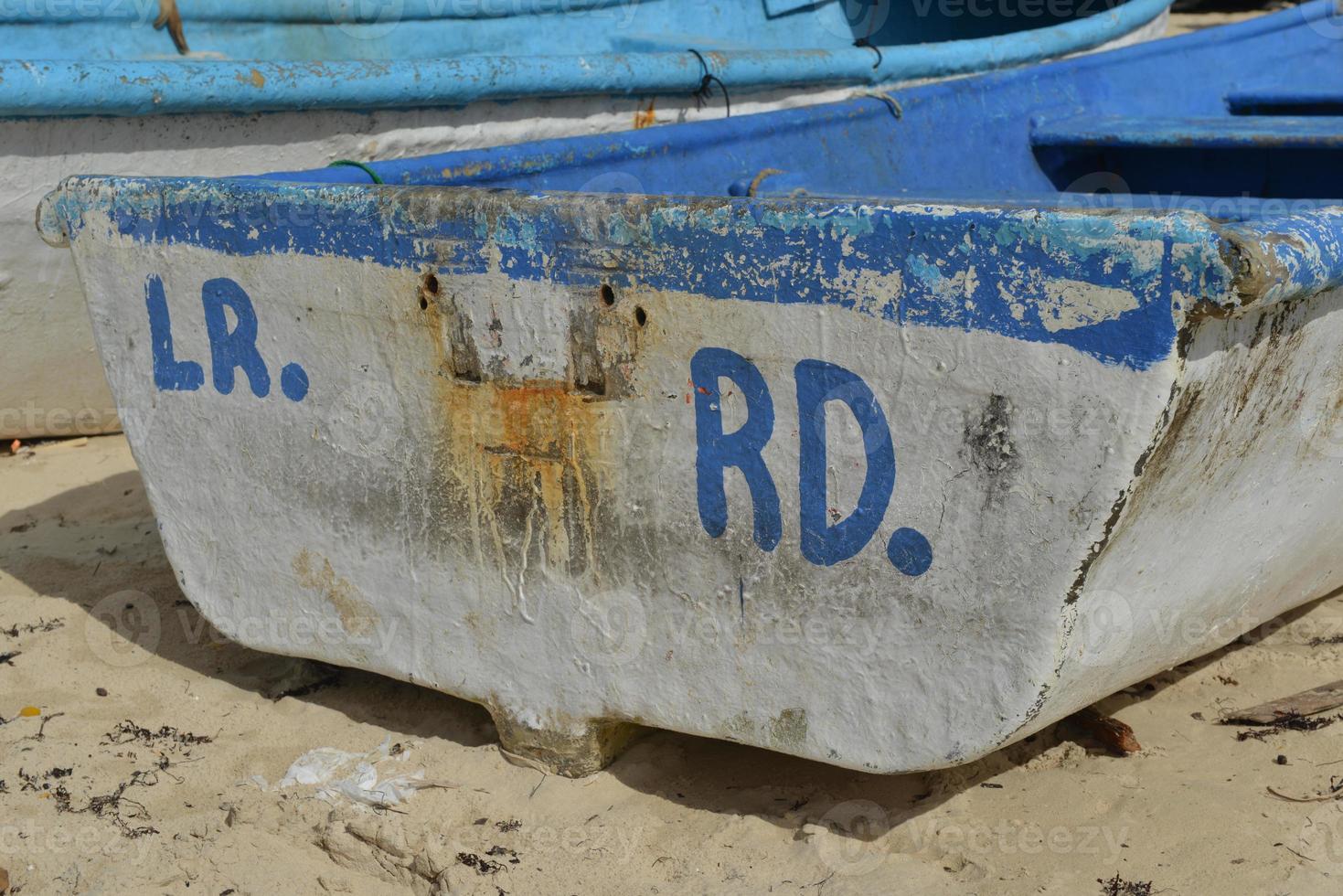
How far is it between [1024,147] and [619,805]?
9.50 ft

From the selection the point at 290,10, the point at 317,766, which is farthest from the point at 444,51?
the point at 317,766

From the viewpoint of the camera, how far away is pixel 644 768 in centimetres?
206

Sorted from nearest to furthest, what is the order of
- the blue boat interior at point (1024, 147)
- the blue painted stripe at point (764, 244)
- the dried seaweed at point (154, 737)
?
the blue painted stripe at point (764, 244) → the dried seaweed at point (154, 737) → the blue boat interior at point (1024, 147)

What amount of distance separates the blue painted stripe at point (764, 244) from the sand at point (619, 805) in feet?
2.36

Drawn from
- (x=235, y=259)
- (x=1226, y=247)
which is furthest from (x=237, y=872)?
(x=1226, y=247)

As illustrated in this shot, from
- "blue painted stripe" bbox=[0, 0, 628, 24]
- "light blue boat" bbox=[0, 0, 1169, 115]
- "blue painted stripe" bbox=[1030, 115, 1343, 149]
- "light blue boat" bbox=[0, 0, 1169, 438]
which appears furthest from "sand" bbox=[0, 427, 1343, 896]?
"blue painted stripe" bbox=[0, 0, 628, 24]

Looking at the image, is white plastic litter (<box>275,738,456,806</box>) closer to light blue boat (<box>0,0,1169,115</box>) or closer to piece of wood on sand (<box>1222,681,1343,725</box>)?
piece of wood on sand (<box>1222,681,1343,725</box>)

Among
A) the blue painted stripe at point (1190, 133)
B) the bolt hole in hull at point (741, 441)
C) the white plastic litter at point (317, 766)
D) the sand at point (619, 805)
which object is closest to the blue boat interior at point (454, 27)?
the blue painted stripe at point (1190, 133)

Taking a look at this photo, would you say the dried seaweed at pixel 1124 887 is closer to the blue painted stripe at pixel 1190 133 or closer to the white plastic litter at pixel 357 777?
the white plastic litter at pixel 357 777

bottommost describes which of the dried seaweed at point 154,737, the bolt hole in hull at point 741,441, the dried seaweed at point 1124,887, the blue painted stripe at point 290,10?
the dried seaweed at point 154,737

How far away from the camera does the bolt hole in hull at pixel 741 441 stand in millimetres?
1534

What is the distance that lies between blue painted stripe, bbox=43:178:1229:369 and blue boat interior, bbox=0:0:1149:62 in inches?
82.9

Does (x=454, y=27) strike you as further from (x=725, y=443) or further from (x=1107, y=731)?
(x=1107, y=731)

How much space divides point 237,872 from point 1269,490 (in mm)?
1521
